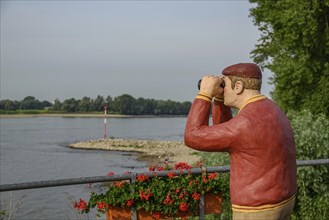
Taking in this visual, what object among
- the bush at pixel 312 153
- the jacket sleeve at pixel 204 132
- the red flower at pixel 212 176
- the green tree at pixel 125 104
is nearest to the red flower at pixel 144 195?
the red flower at pixel 212 176

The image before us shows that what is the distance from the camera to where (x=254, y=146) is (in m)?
2.97

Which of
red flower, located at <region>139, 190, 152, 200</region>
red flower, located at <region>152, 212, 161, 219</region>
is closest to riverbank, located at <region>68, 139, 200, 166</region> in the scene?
red flower, located at <region>152, 212, 161, 219</region>

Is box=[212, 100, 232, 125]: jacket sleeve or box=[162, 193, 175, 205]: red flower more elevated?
box=[212, 100, 232, 125]: jacket sleeve

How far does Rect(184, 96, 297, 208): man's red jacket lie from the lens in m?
2.96

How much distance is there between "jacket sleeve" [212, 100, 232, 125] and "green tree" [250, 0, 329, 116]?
11.7 m

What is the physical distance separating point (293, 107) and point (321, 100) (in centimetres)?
126

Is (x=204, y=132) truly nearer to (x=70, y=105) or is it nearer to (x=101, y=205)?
(x=101, y=205)

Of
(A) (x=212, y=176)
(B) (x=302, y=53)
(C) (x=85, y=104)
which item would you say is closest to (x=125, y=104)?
(C) (x=85, y=104)

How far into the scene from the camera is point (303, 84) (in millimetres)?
15898

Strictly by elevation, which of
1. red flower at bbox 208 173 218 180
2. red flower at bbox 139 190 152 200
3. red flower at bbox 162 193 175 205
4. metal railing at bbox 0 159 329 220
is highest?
metal railing at bbox 0 159 329 220

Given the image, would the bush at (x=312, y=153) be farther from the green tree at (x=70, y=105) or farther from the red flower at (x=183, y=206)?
the green tree at (x=70, y=105)

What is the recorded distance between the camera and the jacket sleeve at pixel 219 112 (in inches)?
132

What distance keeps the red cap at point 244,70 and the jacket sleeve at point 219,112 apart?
11.7 inches

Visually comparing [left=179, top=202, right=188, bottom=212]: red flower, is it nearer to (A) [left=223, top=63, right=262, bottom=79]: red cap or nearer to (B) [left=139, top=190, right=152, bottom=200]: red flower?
(B) [left=139, top=190, right=152, bottom=200]: red flower
